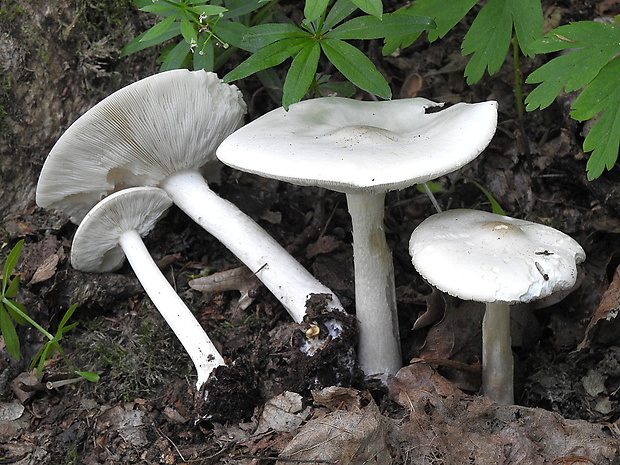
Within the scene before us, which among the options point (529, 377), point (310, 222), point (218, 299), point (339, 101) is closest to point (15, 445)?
point (218, 299)

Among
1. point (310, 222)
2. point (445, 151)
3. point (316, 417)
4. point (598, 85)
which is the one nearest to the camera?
point (445, 151)

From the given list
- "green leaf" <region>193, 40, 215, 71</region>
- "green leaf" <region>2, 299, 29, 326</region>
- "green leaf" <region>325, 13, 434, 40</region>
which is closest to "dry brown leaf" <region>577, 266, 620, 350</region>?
"green leaf" <region>325, 13, 434, 40</region>

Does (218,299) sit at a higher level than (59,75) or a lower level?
lower

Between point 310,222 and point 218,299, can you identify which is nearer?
point 218,299

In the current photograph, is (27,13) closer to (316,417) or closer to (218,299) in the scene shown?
(218,299)

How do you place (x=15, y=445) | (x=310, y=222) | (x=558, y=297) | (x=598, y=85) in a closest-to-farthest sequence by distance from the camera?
1. (x=598, y=85)
2. (x=15, y=445)
3. (x=558, y=297)
4. (x=310, y=222)

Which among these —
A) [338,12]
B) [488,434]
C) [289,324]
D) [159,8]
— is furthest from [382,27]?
[488,434]

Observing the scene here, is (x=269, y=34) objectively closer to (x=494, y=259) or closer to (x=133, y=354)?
(x=494, y=259)
